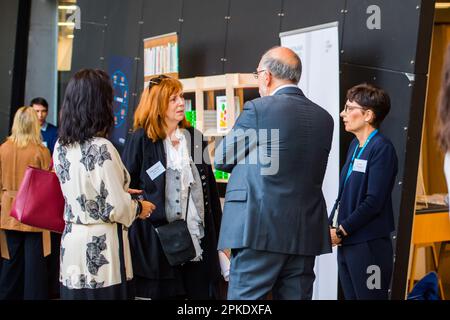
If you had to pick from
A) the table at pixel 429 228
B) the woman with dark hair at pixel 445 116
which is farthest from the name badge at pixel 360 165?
the woman with dark hair at pixel 445 116

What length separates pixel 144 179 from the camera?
12.7 feet

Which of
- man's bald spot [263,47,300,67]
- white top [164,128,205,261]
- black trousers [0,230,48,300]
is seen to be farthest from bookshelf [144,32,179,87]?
man's bald spot [263,47,300,67]

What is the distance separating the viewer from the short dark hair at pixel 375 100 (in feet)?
12.7

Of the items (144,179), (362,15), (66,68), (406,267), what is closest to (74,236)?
(144,179)

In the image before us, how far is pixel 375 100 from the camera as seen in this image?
388 cm

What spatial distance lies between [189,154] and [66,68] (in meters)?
5.88

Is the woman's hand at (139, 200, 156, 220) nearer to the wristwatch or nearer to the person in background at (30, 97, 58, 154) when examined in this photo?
the wristwatch

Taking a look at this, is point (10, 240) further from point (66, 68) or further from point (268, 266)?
point (66, 68)

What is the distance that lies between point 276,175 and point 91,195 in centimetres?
85

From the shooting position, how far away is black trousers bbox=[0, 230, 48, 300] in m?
5.52

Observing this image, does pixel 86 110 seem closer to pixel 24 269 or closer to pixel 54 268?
pixel 24 269

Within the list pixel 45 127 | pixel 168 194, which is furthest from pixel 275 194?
pixel 45 127

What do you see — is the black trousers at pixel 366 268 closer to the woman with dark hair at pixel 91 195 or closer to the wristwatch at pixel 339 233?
the wristwatch at pixel 339 233

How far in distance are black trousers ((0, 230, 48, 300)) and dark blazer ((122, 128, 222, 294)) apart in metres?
1.86
